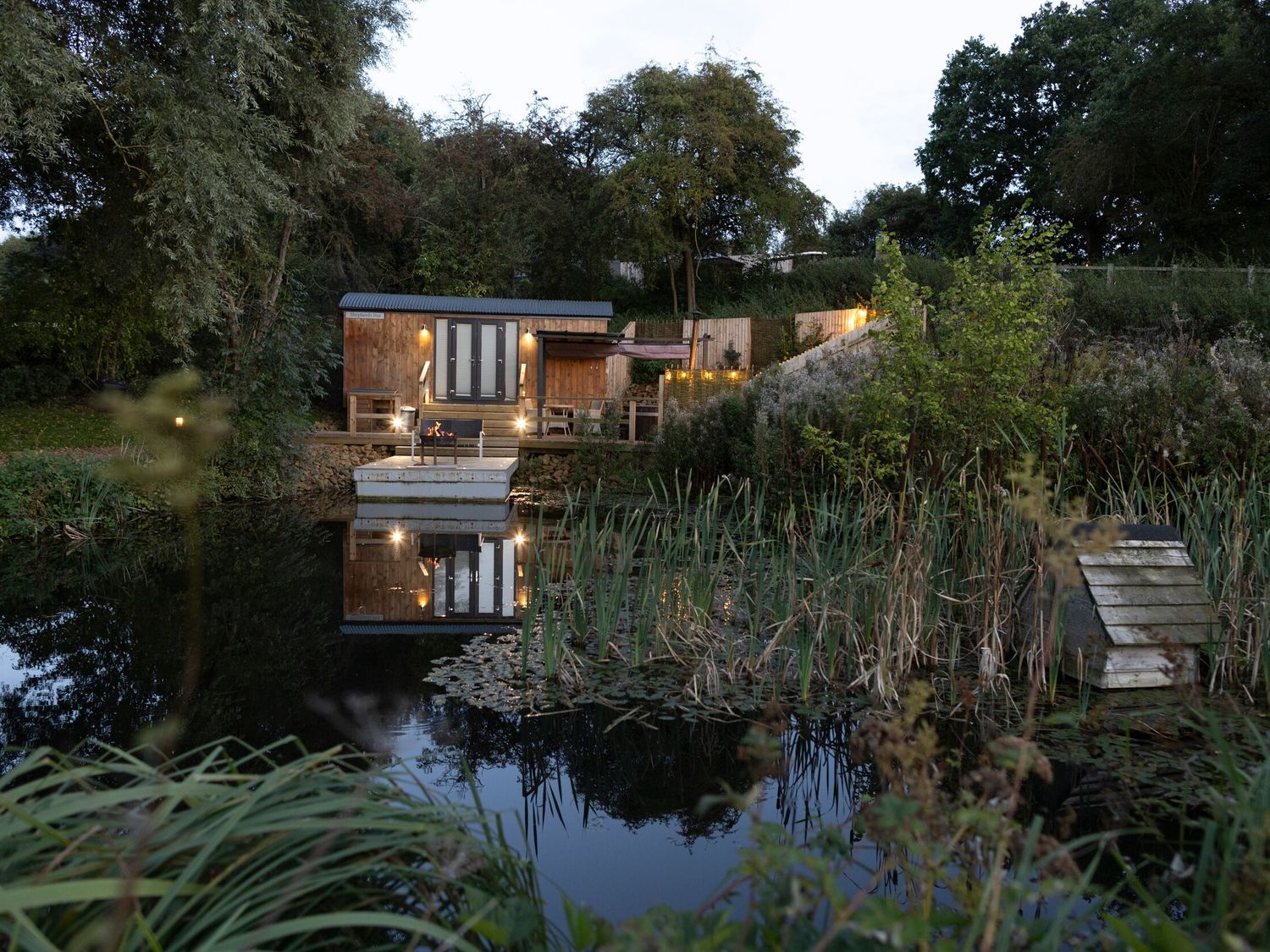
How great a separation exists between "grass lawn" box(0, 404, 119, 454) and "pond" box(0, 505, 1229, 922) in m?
3.92

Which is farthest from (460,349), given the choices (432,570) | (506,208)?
(432,570)

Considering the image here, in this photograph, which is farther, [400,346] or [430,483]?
[400,346]

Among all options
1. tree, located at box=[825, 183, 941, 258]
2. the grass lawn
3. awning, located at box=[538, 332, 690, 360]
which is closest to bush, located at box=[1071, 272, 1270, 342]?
awning, located at box=[538, 332, 690, 360]

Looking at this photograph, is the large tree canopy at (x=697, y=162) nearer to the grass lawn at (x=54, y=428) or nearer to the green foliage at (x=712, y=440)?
the green foliage at (x=712, y=440)

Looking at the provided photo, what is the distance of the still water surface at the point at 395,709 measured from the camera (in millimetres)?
2928

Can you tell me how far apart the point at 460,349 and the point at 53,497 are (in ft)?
28.9

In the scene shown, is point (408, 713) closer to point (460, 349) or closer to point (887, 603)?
point (887, 603)

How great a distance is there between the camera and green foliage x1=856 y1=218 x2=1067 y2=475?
5.37 metres

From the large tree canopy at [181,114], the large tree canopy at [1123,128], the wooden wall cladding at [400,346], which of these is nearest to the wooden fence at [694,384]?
the wooden wall cladding at [400,346]

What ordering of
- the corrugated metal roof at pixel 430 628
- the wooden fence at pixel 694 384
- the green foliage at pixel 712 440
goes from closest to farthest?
the corrugated metal roof at pixel 430 628, the green foliage at pixel 712 440, the wooden fence at pixel 694 384

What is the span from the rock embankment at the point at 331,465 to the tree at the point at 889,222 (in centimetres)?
1898

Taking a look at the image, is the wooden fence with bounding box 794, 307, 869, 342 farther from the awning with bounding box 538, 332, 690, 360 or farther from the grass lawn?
the grass lawn

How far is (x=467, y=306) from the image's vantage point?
16672mm

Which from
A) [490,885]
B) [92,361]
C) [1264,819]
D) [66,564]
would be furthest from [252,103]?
[1264,819]
